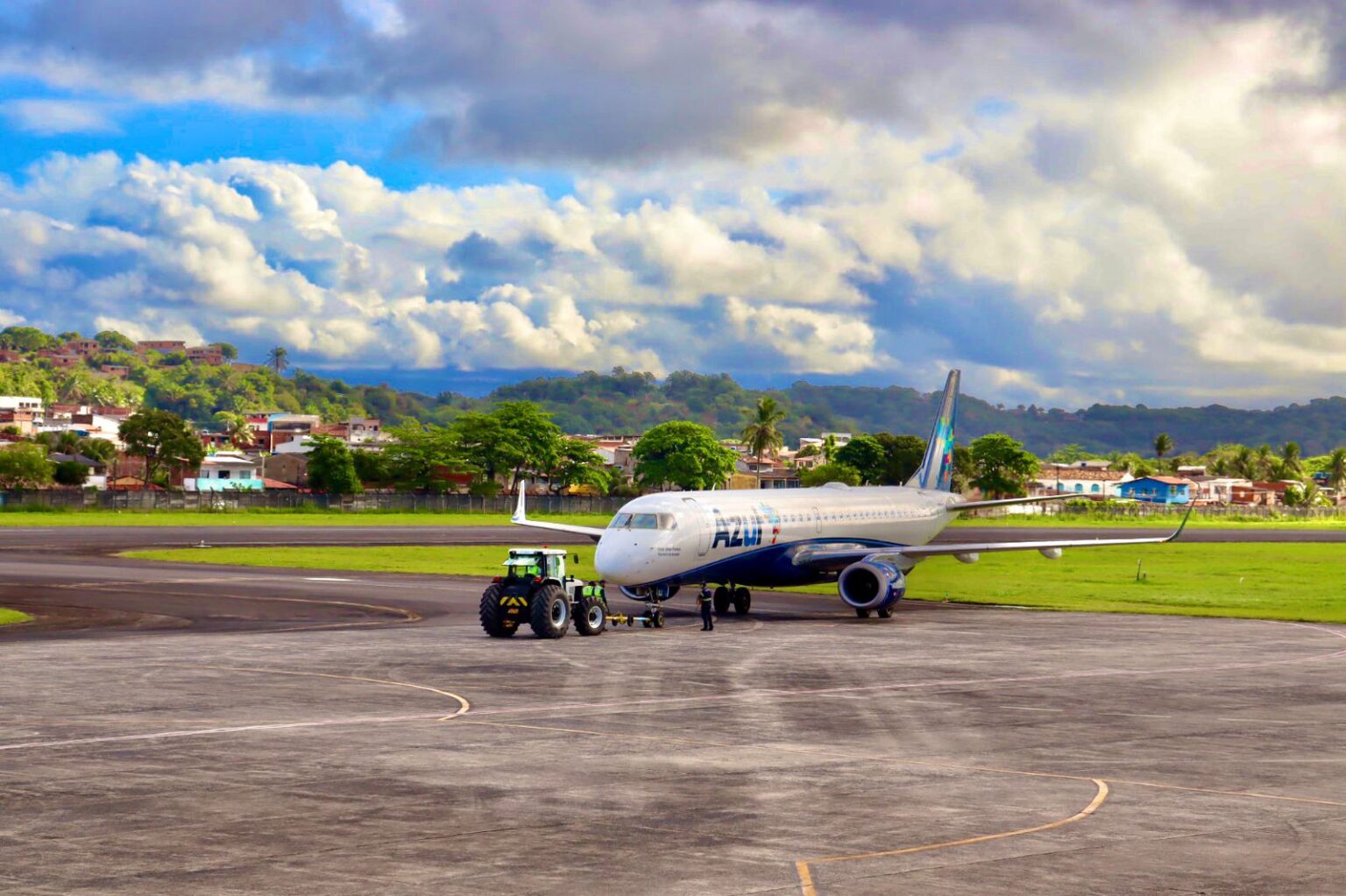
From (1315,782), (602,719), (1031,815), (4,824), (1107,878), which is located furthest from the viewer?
(602,719)

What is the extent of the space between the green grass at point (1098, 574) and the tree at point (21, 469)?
11188 centimetres

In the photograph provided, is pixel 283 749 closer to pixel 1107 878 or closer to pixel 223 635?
pixel 1107 878

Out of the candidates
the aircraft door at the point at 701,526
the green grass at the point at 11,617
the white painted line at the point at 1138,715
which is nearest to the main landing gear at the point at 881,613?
the aircraft door at the point at 701,526

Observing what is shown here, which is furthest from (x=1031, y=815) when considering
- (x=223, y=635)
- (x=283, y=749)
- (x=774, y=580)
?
(x=774, y=580)

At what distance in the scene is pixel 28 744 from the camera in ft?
78.8

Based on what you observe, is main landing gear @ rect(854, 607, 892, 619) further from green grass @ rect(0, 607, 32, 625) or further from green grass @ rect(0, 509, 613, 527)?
green grass @ rect(0, 509, 613, 527)

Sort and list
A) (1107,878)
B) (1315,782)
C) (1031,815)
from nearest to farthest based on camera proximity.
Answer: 1. (1107,878)
2. (1031,815)
3. (1315,782)

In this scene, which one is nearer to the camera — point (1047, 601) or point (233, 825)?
point (233, 825)

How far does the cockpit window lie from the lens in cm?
4997

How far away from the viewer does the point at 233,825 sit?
18.2m

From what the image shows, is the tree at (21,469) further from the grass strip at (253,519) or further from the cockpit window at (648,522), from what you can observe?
the cockpit window at (648,522)

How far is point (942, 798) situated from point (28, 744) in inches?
593

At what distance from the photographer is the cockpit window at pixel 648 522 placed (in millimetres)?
49969

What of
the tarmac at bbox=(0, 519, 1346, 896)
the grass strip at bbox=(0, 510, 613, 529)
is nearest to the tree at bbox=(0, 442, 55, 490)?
the grass strip at bbox=(0, 510, 613, 529)
